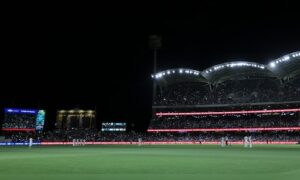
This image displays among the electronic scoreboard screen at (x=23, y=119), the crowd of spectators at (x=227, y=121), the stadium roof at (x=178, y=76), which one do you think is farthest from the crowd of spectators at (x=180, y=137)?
the electronic scoreboard screen at (x=23, y=119)

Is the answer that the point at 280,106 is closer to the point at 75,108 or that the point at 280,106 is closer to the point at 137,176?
the point at 137,176

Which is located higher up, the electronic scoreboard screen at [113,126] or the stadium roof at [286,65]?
the stadium roof at [286,65]

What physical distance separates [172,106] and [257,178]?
86.8 m

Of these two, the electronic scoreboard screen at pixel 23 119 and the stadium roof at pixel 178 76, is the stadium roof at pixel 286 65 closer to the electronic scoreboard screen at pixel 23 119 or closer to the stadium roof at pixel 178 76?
the stadium roof at pixel 178 76

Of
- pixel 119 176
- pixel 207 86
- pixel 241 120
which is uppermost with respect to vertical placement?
pixel 207 86

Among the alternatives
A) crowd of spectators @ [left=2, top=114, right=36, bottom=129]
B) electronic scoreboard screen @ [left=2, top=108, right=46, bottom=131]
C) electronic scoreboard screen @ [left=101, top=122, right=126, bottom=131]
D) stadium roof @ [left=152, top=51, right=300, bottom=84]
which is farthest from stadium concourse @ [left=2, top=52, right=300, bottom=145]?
electronic scoreboard screen @ [left=101, top=122, right=126, bottom=131]

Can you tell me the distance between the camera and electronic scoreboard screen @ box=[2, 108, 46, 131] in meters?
114

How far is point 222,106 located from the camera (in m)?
96.7

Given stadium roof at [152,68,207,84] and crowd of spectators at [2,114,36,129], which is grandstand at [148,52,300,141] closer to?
stadium roof at [152,68,207,84]

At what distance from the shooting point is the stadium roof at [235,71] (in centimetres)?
8519

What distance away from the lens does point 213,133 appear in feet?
310

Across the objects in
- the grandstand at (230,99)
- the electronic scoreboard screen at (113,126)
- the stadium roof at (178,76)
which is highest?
the stadium roof at (178,76)

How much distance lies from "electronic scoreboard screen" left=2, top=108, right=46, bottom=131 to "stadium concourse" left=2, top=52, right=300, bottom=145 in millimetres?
17918

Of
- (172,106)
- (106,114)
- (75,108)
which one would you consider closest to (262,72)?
(172,106)
